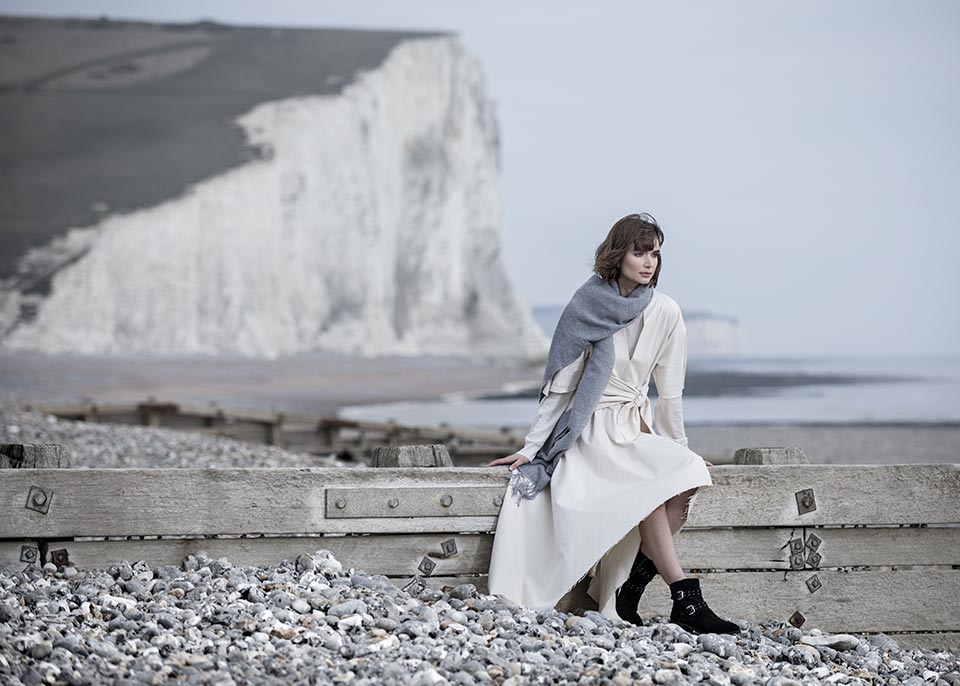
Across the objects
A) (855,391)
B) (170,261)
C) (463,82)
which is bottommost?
(855,391)

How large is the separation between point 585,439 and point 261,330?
151 feet

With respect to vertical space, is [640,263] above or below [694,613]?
above

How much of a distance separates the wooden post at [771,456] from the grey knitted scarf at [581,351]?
2.19 feet

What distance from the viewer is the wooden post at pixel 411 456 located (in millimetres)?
4434

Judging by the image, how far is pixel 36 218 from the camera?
5188cm

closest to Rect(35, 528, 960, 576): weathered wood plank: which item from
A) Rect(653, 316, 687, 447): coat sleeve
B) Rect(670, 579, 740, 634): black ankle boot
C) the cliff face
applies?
Rect(670, 579, 740, 634): black ankle boot

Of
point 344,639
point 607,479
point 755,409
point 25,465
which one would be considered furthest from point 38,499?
point 755,409

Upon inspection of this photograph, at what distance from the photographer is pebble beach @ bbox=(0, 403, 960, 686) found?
3486 mm

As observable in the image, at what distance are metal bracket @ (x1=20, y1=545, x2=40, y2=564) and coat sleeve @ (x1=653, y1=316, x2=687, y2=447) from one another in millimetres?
2269

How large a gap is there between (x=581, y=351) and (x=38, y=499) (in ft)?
6.56

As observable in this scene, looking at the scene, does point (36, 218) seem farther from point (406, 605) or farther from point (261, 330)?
point (406, 605)

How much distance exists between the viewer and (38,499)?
4152 mm

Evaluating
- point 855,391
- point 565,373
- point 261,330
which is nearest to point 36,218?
point 261,330

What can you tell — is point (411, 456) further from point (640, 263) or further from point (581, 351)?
point (640, 263)
